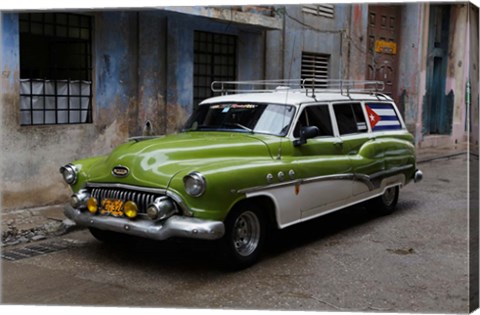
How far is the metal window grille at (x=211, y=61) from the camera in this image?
32.2 feet

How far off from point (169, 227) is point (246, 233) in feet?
2.97

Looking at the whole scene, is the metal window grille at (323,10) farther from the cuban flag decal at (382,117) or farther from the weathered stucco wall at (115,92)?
the weathered stucco wall at (115,92)

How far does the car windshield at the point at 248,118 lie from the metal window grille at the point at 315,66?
3.22 m

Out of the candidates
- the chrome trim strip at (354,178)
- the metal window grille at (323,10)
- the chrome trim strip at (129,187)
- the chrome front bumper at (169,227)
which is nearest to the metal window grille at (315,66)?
the metal window grille at (323,10)

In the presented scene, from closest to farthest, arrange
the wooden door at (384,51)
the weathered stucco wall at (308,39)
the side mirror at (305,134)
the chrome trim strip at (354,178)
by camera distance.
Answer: the chrome trim strip at (354,178)
the side mirror at (305,134)
the weathered stucco wall at (308,39)
the wooden door at (384,51)

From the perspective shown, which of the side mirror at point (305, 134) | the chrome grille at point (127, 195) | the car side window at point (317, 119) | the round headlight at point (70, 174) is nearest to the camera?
the chrome grille at point (127, 195)

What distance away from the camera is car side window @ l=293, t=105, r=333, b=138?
6.66 m

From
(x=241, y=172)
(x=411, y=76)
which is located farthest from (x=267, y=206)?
(x=411, y=76)

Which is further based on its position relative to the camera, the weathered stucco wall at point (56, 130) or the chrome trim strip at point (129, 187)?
the weathered stucco wall at point (56, 130)

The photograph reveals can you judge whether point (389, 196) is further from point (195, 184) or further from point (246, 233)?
point (195, 184)

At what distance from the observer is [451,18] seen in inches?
286

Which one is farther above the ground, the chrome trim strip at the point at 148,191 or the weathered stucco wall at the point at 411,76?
the weathered stucco wall at the point at 411,76

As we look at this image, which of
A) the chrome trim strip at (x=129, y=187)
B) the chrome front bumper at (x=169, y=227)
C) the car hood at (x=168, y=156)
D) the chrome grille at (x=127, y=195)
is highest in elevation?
the car hood at (x=168, y=156)

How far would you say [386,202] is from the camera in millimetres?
8172
